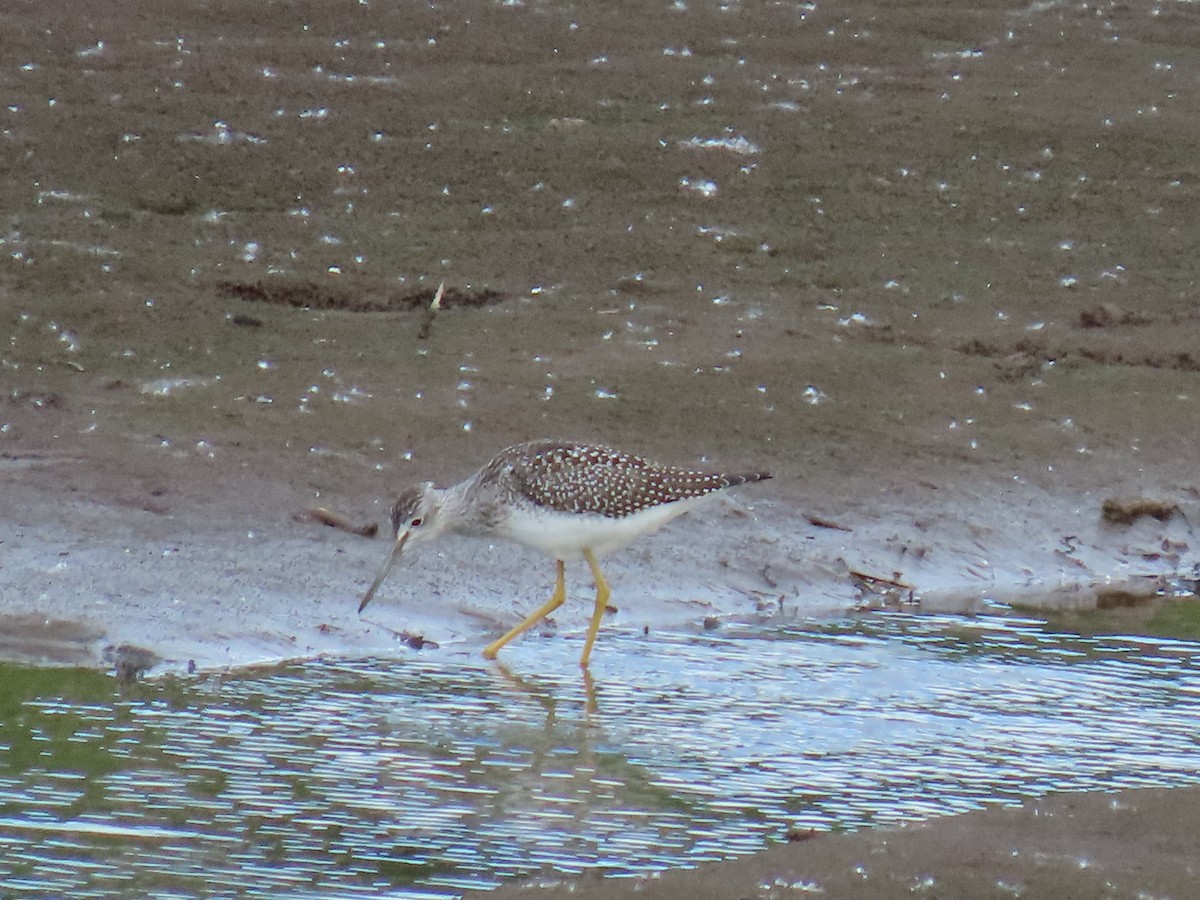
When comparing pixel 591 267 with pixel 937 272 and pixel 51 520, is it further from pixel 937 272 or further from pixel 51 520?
pixel 51 520

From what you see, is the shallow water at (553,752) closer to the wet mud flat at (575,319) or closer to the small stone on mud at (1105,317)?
the wet mud flat at (575,319)

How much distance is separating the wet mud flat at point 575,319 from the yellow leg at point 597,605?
91 mm

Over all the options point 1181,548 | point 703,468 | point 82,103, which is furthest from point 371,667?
point 82,103

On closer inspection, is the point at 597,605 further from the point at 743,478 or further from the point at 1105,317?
the point at 1105,317

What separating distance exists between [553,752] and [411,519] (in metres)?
1.86

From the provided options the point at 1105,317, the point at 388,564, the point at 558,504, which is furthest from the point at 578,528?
the point at 1105,317

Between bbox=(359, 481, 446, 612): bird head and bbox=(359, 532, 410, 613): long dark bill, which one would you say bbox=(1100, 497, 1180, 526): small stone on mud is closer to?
bbox=(359, 481, 446, 612): bird head

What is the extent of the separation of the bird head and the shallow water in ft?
1.81

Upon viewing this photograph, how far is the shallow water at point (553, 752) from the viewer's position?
574cm

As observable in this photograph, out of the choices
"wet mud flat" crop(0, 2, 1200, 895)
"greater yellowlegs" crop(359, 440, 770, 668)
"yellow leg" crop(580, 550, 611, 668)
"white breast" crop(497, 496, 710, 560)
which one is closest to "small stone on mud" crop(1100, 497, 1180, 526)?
"wet mud flat" crop(0, 2, 1200, 895)

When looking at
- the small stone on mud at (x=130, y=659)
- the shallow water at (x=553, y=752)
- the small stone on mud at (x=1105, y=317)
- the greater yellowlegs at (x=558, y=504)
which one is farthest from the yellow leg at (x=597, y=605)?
the small stone on mud at (x=1105, y=317)

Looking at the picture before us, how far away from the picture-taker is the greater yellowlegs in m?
8.63

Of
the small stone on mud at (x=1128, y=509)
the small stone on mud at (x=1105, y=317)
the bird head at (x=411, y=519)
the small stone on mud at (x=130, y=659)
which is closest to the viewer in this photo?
the small stone on mud at (x=130, y=659)

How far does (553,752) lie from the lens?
6969mm
